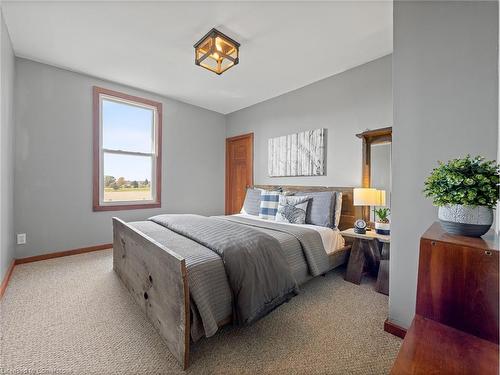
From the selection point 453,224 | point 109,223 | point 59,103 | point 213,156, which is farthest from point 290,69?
point 109,223

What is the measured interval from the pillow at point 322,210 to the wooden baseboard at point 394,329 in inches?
47.5

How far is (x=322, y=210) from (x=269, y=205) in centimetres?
77

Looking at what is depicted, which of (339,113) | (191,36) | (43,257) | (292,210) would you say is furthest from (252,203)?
(43,257)

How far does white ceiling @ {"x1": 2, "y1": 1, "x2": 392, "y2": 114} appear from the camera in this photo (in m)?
2.00

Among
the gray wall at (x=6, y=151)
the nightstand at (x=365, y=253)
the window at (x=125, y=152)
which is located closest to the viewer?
the gray wall at (x=6, y=151)

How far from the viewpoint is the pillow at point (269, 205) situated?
10.5 feet

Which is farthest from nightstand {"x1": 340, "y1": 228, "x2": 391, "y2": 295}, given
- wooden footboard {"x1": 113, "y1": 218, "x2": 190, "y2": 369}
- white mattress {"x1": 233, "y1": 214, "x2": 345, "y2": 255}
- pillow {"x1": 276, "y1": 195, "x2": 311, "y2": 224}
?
wooden footboard {"x1": 113, "y1": 218, "x2": 190, "y2": 369}

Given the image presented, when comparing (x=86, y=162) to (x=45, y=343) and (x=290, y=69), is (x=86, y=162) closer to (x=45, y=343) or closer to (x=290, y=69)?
(x=45, y=343)

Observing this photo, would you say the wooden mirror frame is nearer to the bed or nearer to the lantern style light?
the bed

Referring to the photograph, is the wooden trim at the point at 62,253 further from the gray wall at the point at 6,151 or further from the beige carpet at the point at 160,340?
the beige carpet at the point at 160,340

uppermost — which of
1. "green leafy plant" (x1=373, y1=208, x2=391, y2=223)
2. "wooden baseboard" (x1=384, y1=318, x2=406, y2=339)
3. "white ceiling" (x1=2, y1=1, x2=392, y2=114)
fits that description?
"white ceiling" (x1=2, y1=1, x2=392, y2=114)

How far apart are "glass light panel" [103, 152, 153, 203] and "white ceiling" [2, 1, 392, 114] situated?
46.8 inches

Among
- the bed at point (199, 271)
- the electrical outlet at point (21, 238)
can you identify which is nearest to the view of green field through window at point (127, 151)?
the electrical outlet at point (21, 238)

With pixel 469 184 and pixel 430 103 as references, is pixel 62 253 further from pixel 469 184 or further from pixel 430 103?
pixel 430 103
